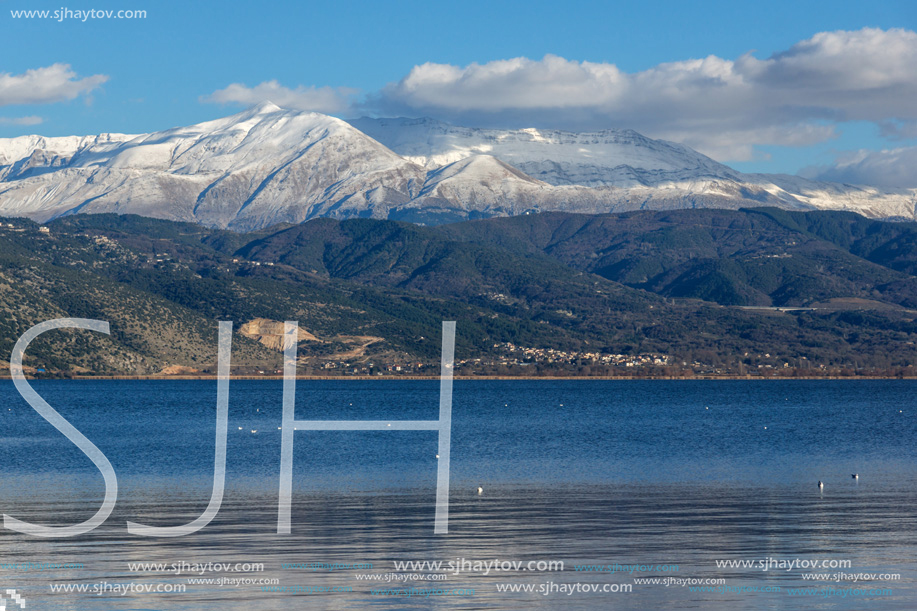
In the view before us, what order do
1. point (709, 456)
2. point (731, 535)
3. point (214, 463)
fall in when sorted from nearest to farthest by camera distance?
point (731, 535)
point (214, 463)
point (709, 456)

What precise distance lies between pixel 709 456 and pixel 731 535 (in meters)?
41.4

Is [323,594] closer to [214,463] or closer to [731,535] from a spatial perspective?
[731,535]

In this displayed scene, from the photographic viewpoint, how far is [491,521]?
46562mm

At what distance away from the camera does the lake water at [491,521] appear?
1256 inches

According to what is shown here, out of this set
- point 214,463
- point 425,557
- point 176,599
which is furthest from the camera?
point 214,463

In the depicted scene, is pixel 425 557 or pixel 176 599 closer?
pixel 176 599

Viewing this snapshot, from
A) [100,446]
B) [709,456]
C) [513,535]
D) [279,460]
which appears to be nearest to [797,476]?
[709,456]

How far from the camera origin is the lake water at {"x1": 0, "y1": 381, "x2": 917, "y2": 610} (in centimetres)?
3191

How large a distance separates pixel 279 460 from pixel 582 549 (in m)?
44.1

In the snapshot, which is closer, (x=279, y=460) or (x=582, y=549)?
(x=582, y=549)

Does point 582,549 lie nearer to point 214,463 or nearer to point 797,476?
point 797,476

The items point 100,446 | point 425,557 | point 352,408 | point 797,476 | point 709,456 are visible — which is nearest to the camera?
point 425,557

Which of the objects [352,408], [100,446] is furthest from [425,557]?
[352,408]

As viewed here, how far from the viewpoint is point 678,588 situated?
3247 cm
